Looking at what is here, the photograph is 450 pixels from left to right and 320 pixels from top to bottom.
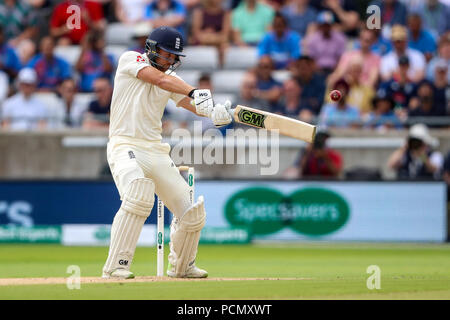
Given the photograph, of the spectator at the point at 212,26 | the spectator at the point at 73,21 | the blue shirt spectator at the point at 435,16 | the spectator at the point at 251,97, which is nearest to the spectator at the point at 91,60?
the spectator at the point at 73,21

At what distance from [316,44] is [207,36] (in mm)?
2253

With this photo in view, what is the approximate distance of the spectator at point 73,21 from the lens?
19.1 meters

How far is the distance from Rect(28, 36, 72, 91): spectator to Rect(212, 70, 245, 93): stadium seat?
2.79m

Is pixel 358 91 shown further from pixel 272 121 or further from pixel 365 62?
pixel 272 121

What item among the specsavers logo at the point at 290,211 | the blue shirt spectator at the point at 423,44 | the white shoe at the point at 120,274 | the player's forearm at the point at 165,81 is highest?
the blue shirt spectator at the point at 423,44

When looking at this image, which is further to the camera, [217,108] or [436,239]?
[436,239]

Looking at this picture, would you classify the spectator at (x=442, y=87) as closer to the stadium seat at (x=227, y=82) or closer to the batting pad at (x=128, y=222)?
the stadium seat at (x=227, y=82)

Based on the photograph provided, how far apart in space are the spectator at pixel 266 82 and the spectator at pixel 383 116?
5.41 ft

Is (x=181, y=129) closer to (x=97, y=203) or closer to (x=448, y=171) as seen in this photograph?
(x=97, y=203)

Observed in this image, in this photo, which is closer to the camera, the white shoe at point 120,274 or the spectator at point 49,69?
the white shoe at point 120,274

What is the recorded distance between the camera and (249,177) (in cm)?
1609

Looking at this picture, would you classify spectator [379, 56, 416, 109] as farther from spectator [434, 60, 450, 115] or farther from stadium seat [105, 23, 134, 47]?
stadium seat [105, 23, 134, 47]

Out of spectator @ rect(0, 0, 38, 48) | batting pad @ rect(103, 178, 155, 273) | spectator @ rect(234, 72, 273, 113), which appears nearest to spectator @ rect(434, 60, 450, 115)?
spectator @ rect(234, 72, 273, 113)
